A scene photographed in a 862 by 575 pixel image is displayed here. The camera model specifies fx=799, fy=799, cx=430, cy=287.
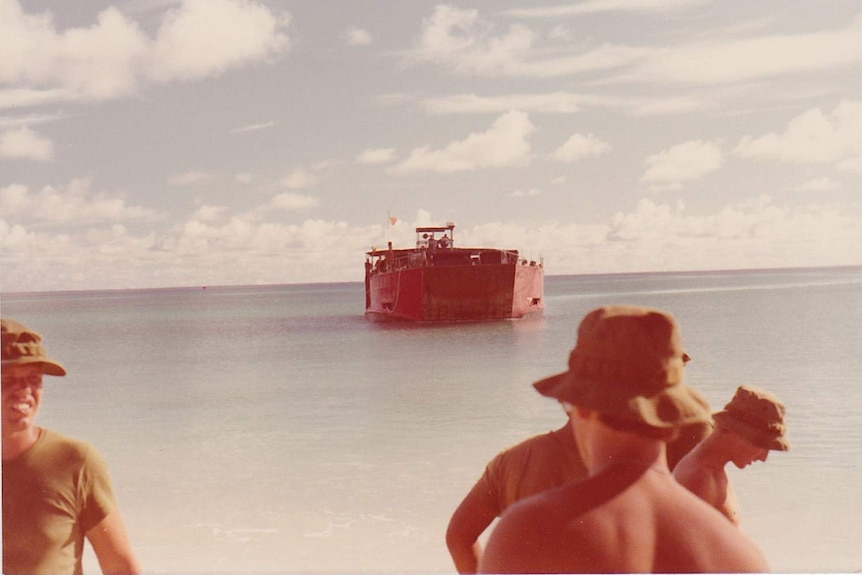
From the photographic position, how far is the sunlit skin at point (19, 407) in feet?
8.72

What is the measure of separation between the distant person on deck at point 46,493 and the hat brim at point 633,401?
1.55 m

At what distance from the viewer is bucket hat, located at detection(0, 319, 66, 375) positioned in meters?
2.72

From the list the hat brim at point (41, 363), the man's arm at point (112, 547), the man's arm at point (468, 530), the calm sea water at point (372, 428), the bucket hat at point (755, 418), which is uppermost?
the hat brim at point (41, 363)

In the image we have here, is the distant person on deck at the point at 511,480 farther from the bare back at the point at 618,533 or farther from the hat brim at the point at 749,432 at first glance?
the bare back at the point at 618,533

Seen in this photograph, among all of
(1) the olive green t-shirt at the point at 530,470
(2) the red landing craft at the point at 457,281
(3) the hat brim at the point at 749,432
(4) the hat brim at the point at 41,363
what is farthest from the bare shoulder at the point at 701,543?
(2) the red landing craft at the point at 457,281

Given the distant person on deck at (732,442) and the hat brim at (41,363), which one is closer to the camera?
the distant person on deck at (732,442)

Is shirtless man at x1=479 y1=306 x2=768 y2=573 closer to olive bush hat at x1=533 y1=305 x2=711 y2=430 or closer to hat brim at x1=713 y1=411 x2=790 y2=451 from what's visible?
olive bush hat at x1=533 y1=305 x2=711 y2=430

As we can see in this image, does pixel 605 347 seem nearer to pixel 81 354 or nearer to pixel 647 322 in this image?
pixel 647 322

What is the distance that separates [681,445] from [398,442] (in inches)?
515

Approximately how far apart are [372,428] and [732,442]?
45.6 feet

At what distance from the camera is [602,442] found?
175cm

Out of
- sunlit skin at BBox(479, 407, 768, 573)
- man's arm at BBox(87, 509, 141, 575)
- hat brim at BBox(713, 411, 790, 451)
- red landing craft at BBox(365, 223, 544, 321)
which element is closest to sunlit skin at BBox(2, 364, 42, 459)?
man's arm at BBox(87, 509, 141, 575)

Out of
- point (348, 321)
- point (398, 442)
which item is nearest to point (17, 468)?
point (398, 442)

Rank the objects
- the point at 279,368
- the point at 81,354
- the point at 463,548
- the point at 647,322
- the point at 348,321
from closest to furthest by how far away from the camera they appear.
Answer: the point at 647,322
the point at 463,548
the point at 279,368
the point at 81,354
the point at 348,321
